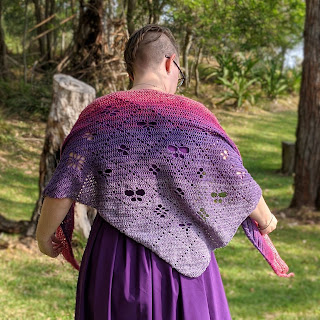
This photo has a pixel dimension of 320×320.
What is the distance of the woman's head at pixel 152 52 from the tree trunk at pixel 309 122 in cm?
507

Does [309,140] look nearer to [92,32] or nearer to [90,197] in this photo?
[92,32]

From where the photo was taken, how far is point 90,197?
1952mm

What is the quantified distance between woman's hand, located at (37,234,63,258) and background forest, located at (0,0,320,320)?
6.02 ft

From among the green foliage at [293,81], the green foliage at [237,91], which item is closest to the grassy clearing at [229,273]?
the green foliage at [237,91]

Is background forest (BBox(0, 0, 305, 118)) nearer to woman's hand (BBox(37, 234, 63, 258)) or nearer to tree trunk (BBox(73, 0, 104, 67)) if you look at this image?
tree trunk (BBox(73, 0, 104, 67))

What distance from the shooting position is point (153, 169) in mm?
1901

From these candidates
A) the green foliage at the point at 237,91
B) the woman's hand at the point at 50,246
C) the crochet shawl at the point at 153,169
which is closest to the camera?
the crochet shawl at the point at 153,169

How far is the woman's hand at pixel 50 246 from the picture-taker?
6.94 ft

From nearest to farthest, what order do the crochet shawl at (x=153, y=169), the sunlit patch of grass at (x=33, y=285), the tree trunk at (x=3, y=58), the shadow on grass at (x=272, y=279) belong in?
1. the crochet shawl at (x=153, y=169)
2. the sunlit patch of grass at (x=33, y=285)
3. the shadow on grass at (x=272, y=279)
4. the tree trunk at (x=3, y=58)

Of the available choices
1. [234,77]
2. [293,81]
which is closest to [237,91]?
[234,77]

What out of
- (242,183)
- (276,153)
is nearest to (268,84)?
(276,153)

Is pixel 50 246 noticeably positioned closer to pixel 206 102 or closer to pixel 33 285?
pixel 33 285

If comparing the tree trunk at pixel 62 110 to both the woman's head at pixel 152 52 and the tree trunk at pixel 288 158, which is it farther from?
the tree trunk at pixel 288 158

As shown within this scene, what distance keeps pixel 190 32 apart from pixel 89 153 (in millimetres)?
13258
